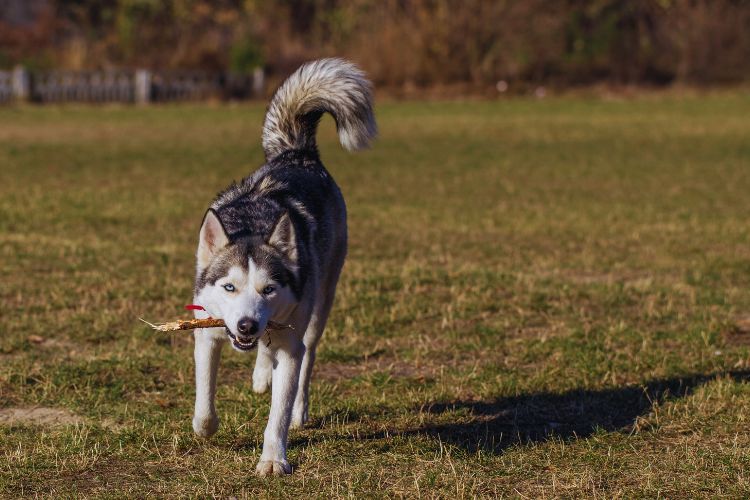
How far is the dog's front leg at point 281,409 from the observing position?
5348 mm

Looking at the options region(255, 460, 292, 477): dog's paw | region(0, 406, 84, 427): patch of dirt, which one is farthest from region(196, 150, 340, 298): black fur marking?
region(0, 406, 84, 427): patch of dirt

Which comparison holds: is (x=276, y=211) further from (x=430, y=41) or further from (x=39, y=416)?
(x=430, y=41)

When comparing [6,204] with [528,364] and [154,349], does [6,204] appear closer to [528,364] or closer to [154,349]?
[154,349]

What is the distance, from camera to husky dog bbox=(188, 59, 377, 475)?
530cm

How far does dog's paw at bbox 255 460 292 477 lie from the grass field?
92mm

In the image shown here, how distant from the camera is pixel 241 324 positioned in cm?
506

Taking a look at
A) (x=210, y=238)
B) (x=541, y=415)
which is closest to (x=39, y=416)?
(x=210, y=238)

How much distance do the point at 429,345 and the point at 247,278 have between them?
123 inches

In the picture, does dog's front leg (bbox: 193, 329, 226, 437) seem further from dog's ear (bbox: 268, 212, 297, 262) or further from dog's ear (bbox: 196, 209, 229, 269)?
dog's ear (bbox: 268, 212, 297, 262)

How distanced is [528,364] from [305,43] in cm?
4071

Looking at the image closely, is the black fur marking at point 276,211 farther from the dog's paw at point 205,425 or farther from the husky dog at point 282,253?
the dog's paw at point 205,425

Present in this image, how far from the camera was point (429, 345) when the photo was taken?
816cm

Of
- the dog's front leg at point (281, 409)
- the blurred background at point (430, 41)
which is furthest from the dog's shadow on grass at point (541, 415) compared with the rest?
the blurred background at point (430, 41)

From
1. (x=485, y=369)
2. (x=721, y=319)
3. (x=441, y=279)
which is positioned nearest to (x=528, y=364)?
(x=485, y=369)
